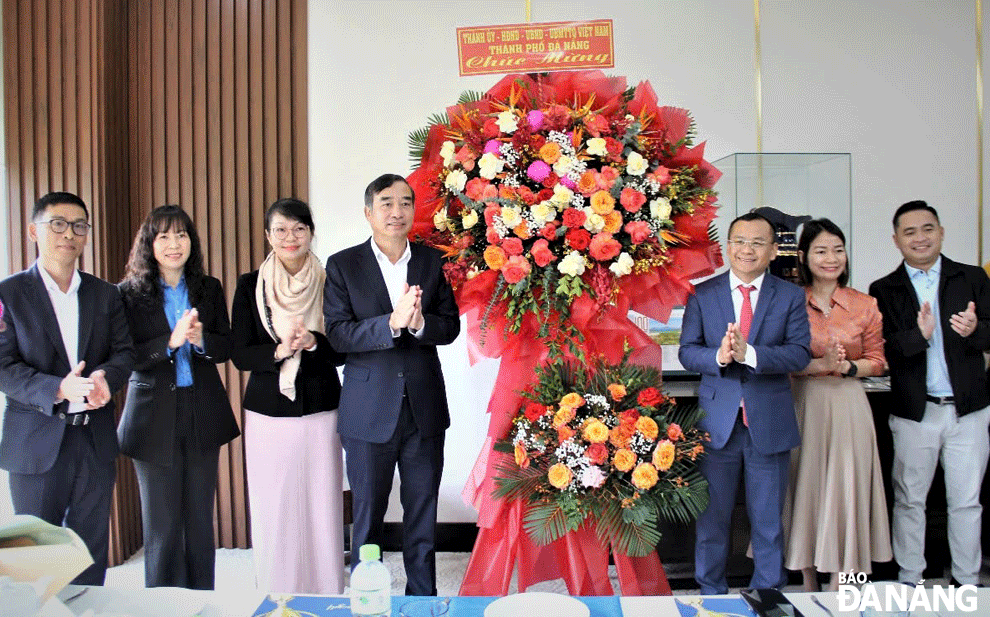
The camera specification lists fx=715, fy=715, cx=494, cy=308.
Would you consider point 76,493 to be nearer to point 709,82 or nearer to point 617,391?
point 617,391

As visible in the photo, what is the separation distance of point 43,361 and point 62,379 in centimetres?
14

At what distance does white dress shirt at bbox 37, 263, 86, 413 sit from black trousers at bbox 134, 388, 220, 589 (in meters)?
0.37

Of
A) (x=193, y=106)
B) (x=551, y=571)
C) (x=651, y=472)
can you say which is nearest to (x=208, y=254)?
(x=193, y=106)

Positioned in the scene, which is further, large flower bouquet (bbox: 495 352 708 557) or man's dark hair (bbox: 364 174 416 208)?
man's dark hair (bbox: 364 174 416 208)

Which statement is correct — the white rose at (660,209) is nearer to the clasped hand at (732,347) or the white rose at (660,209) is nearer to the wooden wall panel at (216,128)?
the clasped hand at (732,347)

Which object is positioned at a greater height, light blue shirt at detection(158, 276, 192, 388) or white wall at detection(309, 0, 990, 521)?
white wall at detection(309, 0, 990, 521)

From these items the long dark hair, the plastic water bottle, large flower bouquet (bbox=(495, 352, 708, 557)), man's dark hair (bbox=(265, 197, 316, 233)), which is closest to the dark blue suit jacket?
large flower bouquet (bbox=(495, 352, 708, 557))

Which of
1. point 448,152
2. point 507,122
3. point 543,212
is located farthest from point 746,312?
point 448,152

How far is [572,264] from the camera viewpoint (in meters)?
2.31

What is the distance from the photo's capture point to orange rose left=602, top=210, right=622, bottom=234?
233cm

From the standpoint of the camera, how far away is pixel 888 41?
4039 millimetres

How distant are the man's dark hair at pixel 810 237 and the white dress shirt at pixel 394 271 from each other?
1.67 m

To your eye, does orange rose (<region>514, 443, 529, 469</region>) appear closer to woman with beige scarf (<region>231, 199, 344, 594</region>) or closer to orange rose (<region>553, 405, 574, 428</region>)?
orange rose (<region>553, 405, 574, 428</region>)

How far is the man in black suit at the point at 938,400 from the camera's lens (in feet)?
9.93
